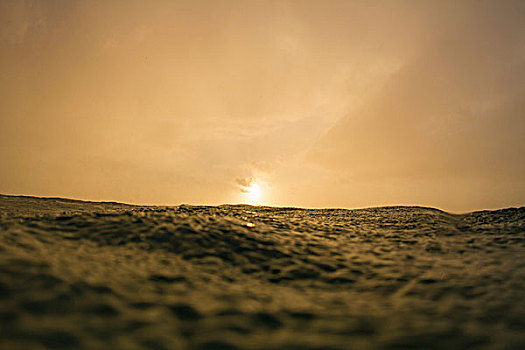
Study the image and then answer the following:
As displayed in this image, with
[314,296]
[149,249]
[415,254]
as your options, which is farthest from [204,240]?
[415,254]

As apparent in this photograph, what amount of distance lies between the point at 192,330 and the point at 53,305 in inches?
69.9

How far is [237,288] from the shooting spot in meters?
Answer: 5.75

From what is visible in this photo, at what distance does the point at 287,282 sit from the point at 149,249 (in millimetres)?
3141

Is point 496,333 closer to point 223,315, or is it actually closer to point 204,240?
point 223,315

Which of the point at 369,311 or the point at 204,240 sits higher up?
the point at 204,240

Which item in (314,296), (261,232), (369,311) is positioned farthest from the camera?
(261,232)

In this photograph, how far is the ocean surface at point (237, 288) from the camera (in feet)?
12.8

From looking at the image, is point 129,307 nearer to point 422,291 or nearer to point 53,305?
point 53,305

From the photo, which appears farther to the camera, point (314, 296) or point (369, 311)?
point (314, 296)

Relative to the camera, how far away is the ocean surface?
3900 millimetres

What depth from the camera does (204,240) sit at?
806 cm

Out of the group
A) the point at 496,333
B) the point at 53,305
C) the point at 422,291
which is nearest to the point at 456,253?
the point at 422,291

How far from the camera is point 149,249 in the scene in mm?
7227

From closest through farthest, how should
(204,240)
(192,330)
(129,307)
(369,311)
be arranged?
1. (192,330)
2. (129,307)
3. (369,311)
4. (204,240)
